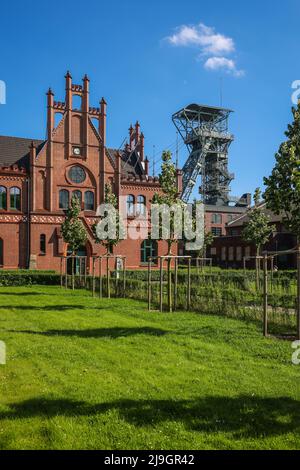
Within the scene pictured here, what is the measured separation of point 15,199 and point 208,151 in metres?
61.2

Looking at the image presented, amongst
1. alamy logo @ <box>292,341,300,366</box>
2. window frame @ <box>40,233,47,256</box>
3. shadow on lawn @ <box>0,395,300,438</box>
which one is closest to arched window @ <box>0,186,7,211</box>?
window frame @ <box>40,233,47,256</box>

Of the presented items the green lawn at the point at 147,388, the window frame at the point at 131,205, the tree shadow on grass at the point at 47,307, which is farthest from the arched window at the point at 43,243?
the green lawn at the point at 147,388

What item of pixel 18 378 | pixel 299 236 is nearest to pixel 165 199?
pixel 299 236

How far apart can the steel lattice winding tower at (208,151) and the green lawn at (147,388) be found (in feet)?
264

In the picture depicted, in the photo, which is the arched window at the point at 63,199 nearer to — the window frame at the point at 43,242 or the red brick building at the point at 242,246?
the window frame at the point at 43,242

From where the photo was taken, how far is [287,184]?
49.0 ft

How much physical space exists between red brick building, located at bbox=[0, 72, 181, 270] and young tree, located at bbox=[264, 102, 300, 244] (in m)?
26.8

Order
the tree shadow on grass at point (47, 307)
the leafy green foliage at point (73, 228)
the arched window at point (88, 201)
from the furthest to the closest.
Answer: the arched window at point (88, 201)
the leafy green foliage at point (73, 228)
the tree shadow on grass at point (47, 307)

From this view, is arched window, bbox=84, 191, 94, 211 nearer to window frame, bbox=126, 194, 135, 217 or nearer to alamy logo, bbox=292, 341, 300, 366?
window frame, bbox=126, 194, 135, 217

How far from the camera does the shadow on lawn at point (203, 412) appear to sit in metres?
5.78

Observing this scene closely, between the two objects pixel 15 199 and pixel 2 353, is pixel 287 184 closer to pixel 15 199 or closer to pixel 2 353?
pixel 2 353

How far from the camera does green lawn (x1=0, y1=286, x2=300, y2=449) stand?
18.0ft
